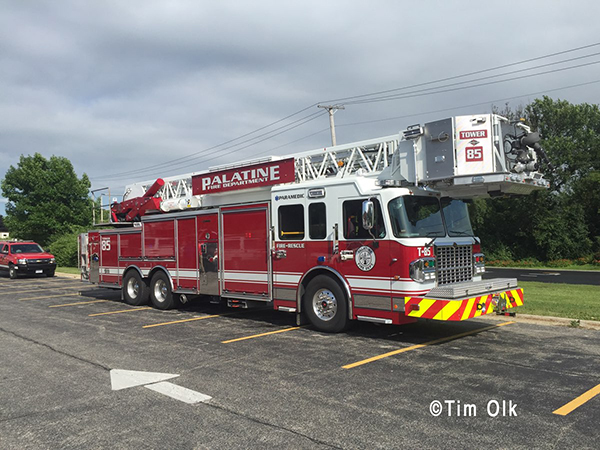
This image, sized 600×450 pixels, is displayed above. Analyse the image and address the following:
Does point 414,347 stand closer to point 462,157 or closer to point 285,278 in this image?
point 285,278

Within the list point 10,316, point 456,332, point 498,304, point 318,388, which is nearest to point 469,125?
point 498,304

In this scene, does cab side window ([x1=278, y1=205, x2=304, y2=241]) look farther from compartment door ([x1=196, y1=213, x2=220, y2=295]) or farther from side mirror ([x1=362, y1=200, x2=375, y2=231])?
compartment door ([x1=196, y1=213, x2=220, y2=295])

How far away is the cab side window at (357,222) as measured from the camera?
805 cm

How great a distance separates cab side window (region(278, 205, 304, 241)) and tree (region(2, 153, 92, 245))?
32574mm

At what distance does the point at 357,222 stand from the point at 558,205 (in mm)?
31277

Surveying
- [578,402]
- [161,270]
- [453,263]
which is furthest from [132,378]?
[161,270]

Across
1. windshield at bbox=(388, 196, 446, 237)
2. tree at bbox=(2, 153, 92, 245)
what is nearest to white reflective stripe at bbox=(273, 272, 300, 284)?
windshield at bbox=(388, 196, 446, 237)

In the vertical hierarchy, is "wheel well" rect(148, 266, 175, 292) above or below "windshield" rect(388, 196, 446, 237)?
below

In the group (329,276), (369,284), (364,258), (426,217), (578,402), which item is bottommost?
(578,402)

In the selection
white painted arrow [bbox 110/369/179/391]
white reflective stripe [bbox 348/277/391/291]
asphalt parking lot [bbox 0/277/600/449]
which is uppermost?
white reflective stripe [bbox 348/277/391/291]

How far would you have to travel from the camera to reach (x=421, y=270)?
771 centimetres

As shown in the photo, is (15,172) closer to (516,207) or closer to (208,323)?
(208,323)

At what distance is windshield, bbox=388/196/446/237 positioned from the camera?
7938mm

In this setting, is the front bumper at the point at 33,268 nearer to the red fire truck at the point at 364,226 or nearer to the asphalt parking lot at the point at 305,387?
the red fire truck at the point at 364,226
